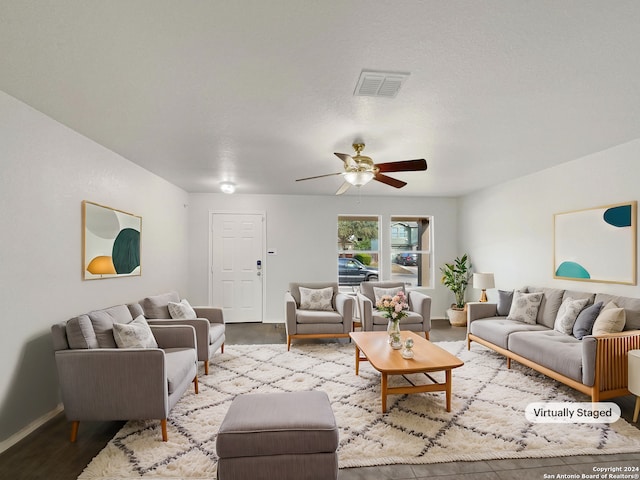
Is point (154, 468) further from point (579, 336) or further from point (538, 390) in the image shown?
Answer: point (579, 336)

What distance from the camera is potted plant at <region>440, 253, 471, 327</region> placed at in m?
6.34

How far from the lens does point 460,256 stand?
7016mm

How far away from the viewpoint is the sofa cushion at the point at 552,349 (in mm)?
3079

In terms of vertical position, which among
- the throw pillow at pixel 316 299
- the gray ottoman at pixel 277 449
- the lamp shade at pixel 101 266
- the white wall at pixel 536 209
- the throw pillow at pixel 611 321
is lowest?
the gray ottoman at pixel 277 449

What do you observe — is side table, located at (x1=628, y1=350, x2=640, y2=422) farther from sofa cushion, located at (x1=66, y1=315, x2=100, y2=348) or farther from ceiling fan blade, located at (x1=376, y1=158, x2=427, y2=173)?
sofa cushion, located at (x1=66, y1=315, x2=100, y2=348)

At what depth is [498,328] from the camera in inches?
165

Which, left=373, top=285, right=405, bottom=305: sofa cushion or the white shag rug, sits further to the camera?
left=373, top=285, right=405, bottom=305: sofa cushion

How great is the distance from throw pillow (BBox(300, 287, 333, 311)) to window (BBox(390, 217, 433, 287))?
207cm

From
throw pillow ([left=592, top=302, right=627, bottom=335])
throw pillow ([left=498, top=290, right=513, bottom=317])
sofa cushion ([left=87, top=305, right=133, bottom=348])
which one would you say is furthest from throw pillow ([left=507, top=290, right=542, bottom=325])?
sofa cushion ([left=87, top=305, right=133, bottom=348])

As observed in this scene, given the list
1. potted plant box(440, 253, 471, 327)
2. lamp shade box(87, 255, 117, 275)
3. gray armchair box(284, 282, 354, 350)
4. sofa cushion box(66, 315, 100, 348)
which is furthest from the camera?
potted plant box(440, 253, 471, 327)

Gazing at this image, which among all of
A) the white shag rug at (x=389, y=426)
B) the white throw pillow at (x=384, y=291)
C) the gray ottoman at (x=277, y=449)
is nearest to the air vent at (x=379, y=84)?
the gray ottoman at (x=277, y=449)

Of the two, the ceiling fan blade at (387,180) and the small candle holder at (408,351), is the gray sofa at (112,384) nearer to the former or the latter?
the small candle holder at (408,351)

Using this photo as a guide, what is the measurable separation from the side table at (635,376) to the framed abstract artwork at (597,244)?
3.30ft

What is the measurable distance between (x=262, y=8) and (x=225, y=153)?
248 cm
